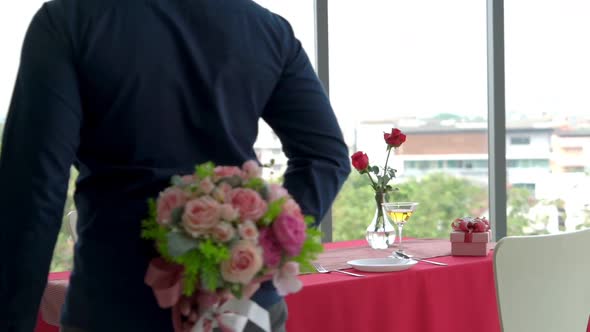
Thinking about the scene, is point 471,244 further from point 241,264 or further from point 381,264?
point 241,264

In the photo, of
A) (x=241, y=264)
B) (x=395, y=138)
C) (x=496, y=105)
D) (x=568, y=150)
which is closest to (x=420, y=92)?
(x=568, y=150)

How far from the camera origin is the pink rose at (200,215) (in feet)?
3.71

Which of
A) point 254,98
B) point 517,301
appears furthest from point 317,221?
point 517,301

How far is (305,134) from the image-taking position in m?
1.45

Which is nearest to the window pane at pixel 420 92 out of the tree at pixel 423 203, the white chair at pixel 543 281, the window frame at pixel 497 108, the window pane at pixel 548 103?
the tree at pixel 423 203

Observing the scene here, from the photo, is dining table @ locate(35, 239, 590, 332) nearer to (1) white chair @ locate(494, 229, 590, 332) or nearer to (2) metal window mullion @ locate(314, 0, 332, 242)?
(1) white chair @ locate(494, 229, 590, 332)

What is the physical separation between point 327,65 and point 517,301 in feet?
6.58

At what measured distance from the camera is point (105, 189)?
1.26 m

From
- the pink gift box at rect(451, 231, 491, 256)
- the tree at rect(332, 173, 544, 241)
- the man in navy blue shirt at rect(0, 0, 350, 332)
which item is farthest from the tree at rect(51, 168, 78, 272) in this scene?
the man in navy blue shirt at rect(0, 0, 350, 332)

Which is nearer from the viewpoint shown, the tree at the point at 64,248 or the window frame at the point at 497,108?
the window frame at the point at 497,108

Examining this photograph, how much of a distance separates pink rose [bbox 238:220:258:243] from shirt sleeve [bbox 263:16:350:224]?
10.5 inches

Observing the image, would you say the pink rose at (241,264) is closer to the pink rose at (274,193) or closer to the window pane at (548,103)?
the pink rose at (274,193)

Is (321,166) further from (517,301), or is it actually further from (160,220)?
(517,301)

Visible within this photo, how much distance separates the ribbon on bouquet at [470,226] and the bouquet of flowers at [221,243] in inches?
61.2
